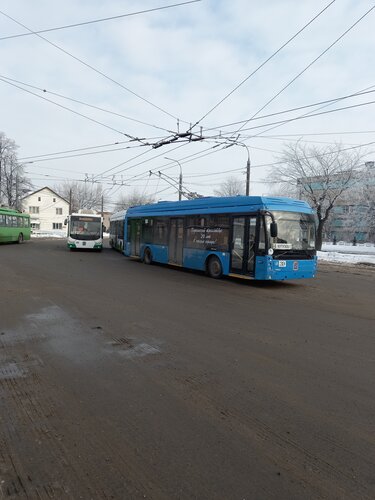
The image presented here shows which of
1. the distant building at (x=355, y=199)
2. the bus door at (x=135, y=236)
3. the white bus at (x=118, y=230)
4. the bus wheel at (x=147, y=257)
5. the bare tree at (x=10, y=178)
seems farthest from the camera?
the bare tree at (x=10, y=178)

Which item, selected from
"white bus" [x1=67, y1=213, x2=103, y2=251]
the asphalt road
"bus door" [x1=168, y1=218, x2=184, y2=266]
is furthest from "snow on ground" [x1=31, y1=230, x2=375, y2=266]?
the asphalt road

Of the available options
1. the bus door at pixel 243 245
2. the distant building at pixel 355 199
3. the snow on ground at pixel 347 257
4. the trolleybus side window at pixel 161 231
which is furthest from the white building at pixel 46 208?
the bus door at pixel 243 245

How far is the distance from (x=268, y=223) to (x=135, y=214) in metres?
9.72

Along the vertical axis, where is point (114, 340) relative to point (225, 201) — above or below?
below

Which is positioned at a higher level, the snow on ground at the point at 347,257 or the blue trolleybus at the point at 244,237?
the blue trolleybus at the point at 244,237

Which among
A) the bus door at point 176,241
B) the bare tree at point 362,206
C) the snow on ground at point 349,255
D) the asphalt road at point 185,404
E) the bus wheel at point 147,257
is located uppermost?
the bare tree at point 362,206

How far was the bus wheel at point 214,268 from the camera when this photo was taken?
12672mm

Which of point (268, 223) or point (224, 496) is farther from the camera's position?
point (268, 223)

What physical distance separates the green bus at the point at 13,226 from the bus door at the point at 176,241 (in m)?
19.5

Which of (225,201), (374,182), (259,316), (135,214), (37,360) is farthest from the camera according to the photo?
(374,182)

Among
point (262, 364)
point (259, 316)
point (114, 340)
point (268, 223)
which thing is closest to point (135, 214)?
point (268, 223)

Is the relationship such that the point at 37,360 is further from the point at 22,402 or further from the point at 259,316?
the point at 259,316

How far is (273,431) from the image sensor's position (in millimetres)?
3117

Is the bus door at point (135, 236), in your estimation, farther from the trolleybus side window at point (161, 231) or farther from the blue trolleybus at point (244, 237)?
the blue trolleybus at point (244, 237)
